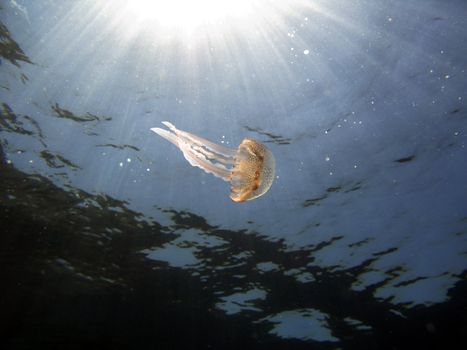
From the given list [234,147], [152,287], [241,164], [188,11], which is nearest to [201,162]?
[241,164]

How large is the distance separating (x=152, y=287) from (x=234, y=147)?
329 inches

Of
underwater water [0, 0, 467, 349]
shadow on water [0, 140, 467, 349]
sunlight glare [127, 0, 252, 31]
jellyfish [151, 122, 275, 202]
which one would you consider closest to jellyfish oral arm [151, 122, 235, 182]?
jellyfish [151, 122, 275, 202]

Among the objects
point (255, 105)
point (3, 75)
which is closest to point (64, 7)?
point (3, 75)

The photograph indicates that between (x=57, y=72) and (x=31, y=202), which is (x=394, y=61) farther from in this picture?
(x=31, y=202)

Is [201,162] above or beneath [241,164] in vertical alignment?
beneath

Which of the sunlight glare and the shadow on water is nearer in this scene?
the sunlight glare

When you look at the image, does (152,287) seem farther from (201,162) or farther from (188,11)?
(201,162)

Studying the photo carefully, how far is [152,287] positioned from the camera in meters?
15.4

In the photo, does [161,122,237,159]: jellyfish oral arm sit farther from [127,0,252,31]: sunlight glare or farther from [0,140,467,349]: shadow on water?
[0,140,467,349]: shadow on water

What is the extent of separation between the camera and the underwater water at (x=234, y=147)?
7.77 meters

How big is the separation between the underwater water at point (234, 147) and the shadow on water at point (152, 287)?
3.5 inches

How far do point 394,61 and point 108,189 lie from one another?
8.25m

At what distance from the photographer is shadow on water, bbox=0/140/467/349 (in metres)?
12.4

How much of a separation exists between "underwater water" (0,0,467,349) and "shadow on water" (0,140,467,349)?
0.29 ft
